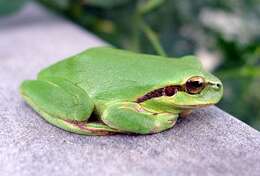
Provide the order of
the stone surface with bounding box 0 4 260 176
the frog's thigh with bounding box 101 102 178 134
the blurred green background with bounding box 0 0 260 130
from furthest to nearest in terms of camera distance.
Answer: the blurred green background with bounding box 0 0 260 130, the frog's thigh with bounding box 101 102 178 134, the stone surface with bounding box 0 4 260 176

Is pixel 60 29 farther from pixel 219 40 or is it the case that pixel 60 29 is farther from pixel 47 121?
pixel 47 121

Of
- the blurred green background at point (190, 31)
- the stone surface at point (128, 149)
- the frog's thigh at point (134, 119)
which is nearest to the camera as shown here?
the stone surface at point (128, 149)

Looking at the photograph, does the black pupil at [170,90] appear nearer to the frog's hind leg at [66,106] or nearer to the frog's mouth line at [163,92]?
the frog's mouth line at [163,92]

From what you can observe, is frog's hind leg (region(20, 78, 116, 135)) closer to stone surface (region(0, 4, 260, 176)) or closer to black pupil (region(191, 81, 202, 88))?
stone surface (region(0, 4, 260, 176))

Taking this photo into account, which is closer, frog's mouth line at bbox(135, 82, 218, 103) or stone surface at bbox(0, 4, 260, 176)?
stone surface at bbox(0, 4, 260, 176)

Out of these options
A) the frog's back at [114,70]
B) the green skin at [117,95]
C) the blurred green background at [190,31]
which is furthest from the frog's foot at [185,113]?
the blurred green background at [190,31]

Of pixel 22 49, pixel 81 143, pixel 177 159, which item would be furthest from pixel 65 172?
pixel 22 49

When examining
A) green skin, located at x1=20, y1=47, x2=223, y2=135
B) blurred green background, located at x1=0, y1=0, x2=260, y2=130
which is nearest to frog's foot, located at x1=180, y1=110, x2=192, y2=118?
green skin, located at x1=20, y1=47, x2=223, y2=135
